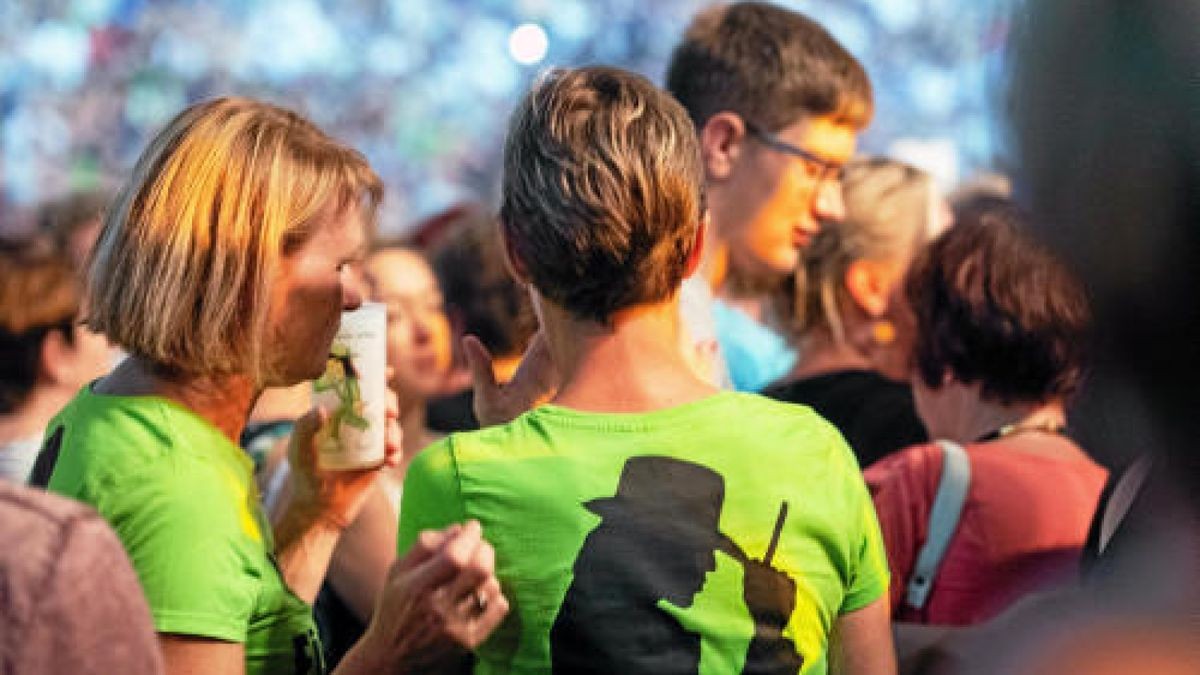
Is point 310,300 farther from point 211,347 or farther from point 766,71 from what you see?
point 766,71

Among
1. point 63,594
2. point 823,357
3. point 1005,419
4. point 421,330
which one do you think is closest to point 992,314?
point 1005,419

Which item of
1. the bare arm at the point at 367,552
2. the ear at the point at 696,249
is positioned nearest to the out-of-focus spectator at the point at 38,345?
the bare arm at the point at 367,552

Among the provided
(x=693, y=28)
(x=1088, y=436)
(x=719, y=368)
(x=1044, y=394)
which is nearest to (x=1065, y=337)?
(x=1044, y=394)

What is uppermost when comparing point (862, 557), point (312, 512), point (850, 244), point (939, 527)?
point (862, 557)

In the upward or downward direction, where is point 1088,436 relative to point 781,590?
upward

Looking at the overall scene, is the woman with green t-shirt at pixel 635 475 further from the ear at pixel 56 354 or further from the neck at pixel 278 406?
the ear at pixel 56 354

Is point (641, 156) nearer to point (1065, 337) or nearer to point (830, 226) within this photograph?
point (1065, 337)

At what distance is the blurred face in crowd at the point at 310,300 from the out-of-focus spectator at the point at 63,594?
124 centimetres

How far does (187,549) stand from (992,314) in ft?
6.29

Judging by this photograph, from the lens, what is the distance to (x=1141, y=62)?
822mm

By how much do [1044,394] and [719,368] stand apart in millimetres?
706

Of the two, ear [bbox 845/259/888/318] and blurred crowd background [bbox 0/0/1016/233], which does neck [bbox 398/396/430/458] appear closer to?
ear [bbox 845/259/888/318]

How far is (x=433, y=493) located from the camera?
184 cm

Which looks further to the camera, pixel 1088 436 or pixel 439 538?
pixel 439 538
